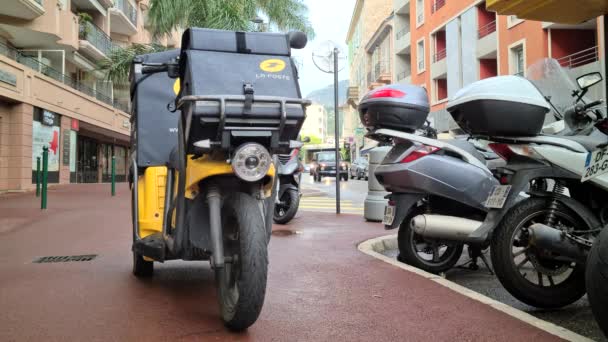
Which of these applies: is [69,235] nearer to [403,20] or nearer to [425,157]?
[425,157]

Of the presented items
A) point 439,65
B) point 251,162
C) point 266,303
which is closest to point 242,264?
point 251,162

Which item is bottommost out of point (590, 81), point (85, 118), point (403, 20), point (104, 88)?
point (590, 81)

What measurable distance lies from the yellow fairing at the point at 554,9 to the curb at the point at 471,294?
2.31m

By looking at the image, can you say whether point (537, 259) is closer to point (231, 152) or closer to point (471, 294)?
point (471, 294)

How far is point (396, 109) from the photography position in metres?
4.99

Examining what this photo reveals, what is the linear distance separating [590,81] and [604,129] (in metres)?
0.68

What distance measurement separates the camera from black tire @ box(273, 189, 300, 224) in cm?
896

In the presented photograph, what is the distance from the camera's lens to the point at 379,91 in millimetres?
5168

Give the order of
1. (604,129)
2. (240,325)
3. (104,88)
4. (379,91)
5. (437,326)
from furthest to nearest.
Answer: (104,88)
(379,91)
(604,129)
(437,326)
(240,325)

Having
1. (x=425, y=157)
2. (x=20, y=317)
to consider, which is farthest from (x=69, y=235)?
(x=425, y=157)

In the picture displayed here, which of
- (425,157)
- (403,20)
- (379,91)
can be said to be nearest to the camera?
(425,157)

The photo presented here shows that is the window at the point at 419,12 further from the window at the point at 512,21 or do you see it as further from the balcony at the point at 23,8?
the balcony at the point at 23,8

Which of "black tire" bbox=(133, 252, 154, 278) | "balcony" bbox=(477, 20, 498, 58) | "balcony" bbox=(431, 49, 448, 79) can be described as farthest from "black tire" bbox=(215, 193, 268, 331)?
"balcony" bbox=(431, 49, 448, 79)

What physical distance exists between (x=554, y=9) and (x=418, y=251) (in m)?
2.32
